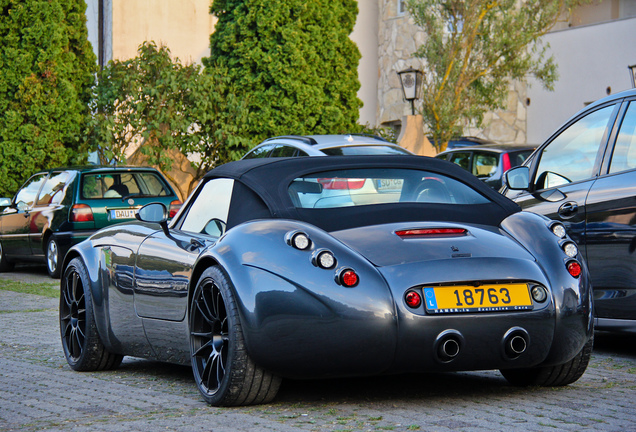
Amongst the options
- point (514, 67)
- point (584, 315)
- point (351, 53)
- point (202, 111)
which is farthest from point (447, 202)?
point (514, 67)

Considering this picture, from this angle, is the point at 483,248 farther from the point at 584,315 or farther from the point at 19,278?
the point at 19,278

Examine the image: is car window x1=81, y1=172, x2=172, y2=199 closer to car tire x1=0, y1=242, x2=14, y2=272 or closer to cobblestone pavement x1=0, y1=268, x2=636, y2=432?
car tire x1=0, y1=242, x2=14, y2=272

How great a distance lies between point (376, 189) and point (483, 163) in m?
11.6

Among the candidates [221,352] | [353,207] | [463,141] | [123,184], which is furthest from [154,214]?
[463,141]

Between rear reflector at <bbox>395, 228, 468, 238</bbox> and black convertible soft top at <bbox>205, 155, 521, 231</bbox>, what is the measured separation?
16 cm

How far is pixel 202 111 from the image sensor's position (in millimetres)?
19250

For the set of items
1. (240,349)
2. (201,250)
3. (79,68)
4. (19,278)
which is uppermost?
(79,68)

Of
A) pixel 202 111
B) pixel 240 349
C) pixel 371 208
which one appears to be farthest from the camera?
pixel 202 111

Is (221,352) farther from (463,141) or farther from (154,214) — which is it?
(463,141)

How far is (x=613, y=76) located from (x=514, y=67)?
2.88 metres

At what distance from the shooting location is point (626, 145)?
6.54 metres

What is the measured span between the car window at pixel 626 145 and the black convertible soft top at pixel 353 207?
1.44 m

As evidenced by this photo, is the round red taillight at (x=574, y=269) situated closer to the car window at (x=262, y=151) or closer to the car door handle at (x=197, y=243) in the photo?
the car door handle at (x=197, y=243)

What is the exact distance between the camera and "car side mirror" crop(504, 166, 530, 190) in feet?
22.4
